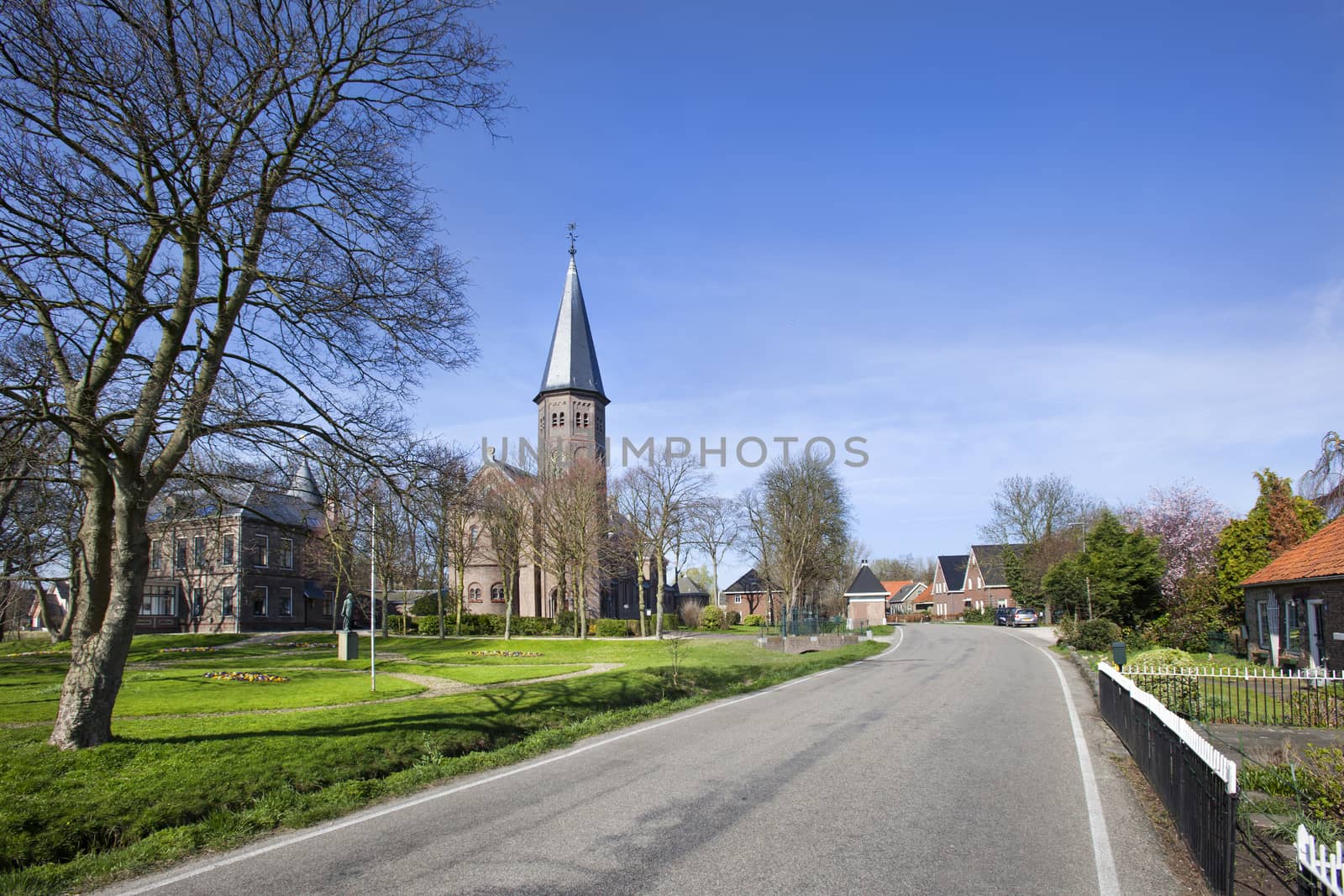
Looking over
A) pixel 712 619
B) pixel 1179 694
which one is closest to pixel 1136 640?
pixel 1179 694

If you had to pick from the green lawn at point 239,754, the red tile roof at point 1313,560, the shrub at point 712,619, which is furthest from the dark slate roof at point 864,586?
the green lawn at point 239,754

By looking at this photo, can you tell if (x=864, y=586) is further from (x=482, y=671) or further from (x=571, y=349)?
(x=482, y=671)

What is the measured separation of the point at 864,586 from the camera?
8912 centimetres

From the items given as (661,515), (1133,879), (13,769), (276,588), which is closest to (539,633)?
(661,515)

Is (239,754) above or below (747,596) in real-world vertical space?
above

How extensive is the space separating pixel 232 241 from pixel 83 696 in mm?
5421

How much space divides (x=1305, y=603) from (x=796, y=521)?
121ft

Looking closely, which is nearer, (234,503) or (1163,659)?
(234,503)

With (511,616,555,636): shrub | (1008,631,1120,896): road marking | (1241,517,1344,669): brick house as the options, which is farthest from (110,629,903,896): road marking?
(511,616,555,636): shrub

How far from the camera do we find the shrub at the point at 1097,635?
1256 inches

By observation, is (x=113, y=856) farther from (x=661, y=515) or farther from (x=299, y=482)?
(x=661, y=515)

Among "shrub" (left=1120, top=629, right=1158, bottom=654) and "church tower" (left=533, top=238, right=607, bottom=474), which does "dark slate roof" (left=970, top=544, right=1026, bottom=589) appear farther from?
"shrub" (left=1120, top=629, right=1158, bottom=654)

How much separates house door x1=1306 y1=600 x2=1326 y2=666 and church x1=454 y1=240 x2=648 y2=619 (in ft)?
137

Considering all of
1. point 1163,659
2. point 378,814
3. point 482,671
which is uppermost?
point 378,814
